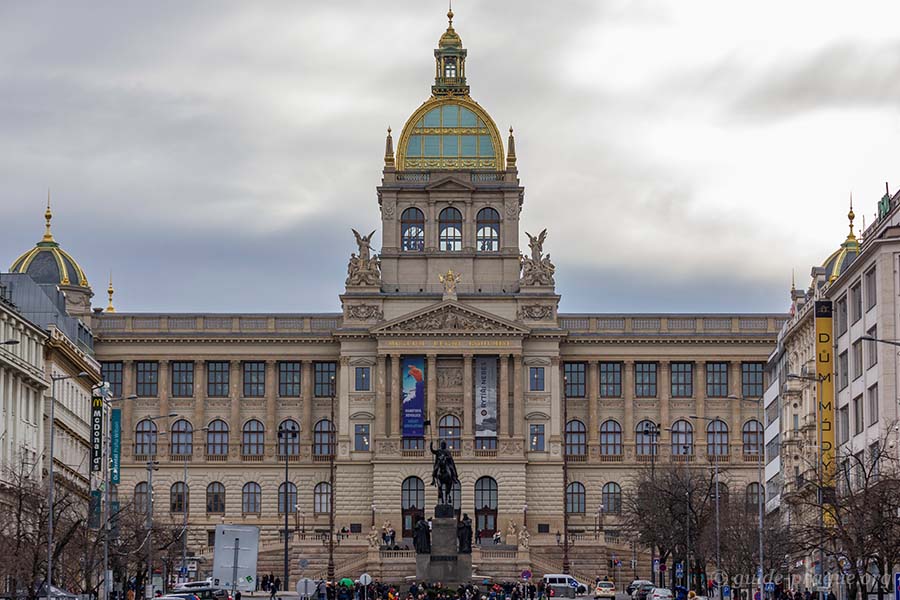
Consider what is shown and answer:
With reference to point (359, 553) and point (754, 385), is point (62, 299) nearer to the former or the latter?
point (359, 553)

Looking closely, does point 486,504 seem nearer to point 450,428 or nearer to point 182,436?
point 450,428

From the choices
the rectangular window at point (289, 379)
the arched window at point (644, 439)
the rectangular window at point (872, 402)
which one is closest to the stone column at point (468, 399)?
the arched window at point (644, 439)

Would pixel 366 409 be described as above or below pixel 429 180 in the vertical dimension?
below

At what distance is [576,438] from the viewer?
180500mm

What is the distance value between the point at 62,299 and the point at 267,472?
101 feet

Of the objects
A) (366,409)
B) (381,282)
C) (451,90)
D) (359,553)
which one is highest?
(451,90)

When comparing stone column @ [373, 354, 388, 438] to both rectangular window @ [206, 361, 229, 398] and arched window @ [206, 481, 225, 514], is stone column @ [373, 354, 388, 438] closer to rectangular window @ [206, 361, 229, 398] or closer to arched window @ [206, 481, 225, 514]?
rectangular window @ [206, 361, 229, 398]

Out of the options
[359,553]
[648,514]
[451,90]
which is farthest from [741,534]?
[451,90]

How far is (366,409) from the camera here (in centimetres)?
17650

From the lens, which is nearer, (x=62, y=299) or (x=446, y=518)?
(x=446, y=518)

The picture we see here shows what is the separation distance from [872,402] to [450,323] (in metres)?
79.5

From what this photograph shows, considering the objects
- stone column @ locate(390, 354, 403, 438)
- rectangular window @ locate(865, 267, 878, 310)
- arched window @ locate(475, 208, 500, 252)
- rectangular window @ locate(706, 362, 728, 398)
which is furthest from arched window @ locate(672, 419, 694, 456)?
rectangular window @ locate(865, 267, 878, 310)

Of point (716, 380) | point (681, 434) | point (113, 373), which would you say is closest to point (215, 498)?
point (113, 373)

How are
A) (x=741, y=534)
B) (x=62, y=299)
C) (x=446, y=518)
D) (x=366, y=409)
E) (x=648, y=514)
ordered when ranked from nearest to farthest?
(x=446, y=518), (x=741, y=534), (x=648, y=514), (x=62, y=299), (x=366, y=409)
